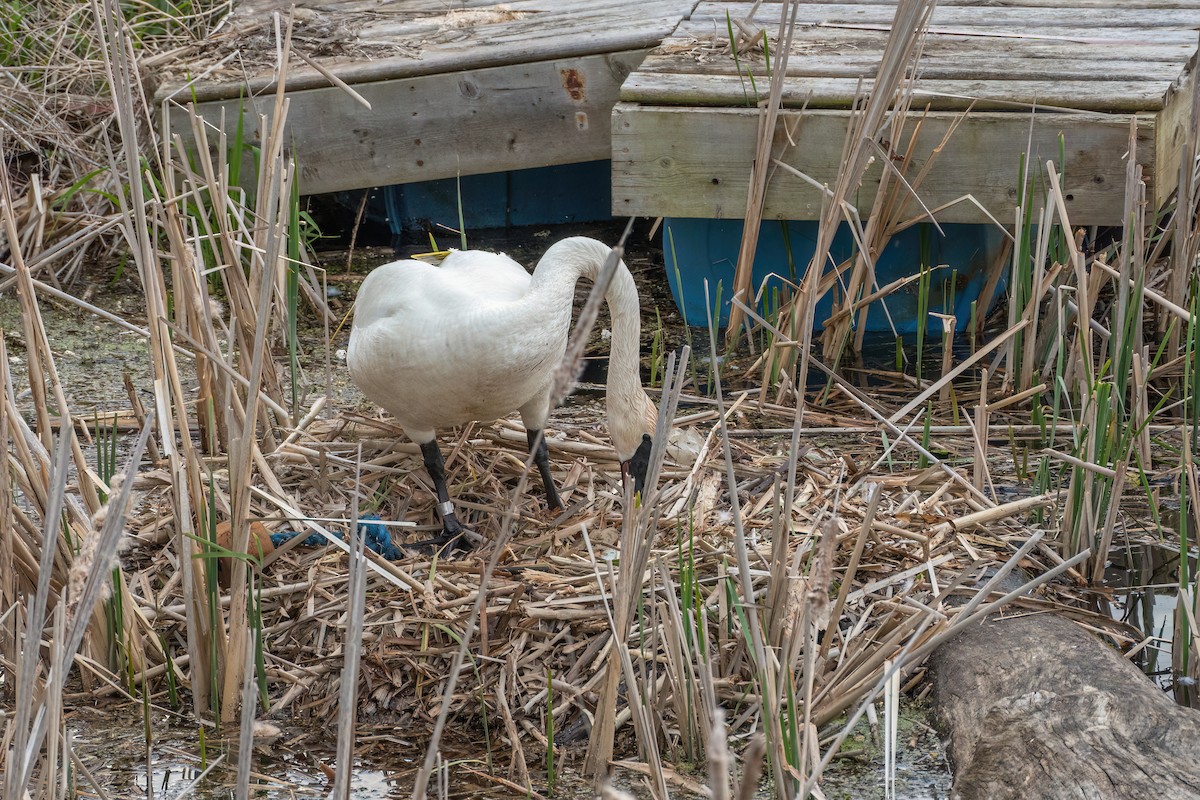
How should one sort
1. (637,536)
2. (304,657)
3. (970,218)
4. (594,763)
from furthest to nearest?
(970,218), (304,657), (594,763), (637,536)

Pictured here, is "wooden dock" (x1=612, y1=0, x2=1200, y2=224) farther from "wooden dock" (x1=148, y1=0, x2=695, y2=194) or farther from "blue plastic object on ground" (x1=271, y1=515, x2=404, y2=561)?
"blue plastic object on ground" (x1=271, y1=515, x2=404, y2=561)

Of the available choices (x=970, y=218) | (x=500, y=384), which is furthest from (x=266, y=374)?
(x=970, y=218)

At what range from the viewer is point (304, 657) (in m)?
3.27

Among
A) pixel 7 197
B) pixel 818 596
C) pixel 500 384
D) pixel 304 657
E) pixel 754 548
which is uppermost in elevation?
pixel 7 197

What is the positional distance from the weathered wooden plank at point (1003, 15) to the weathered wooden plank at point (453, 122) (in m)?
0.60

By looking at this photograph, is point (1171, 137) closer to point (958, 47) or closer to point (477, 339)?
point (958, 47)

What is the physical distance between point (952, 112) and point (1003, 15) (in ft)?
4.20

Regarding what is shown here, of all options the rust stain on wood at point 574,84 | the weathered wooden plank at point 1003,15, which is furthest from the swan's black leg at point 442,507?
the weathered wooden plank at point 1003,15

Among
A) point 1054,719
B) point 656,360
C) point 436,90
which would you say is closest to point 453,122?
point 436,90

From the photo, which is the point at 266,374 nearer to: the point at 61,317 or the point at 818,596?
the point at 61,317

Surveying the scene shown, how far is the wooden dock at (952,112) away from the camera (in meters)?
4.64

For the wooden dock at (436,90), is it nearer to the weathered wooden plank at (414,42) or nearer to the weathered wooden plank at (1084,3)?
the weathered wooden plank at (414,42)

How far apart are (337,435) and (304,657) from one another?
48.2 inches

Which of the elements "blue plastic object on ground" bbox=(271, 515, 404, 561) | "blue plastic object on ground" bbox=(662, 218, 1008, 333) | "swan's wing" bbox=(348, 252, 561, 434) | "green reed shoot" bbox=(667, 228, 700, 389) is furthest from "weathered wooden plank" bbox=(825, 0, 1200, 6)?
"blue plastic object on ground" bbox=(271, 515, 404, 561)
